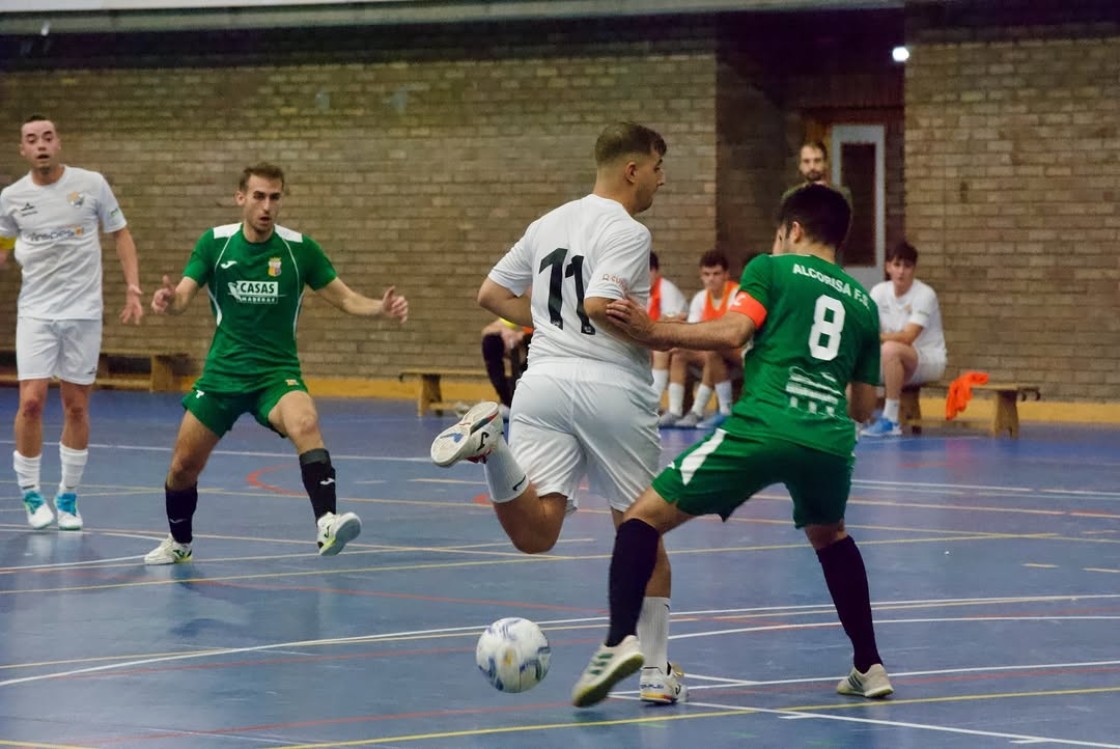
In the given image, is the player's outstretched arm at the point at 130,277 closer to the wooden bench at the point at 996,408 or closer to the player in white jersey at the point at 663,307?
the player in white jersey at the point at 663,307

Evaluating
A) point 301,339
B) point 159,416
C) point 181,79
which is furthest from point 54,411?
point 181,79

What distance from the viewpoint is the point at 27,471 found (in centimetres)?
1198

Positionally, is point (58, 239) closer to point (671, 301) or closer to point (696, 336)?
point (696, 336)

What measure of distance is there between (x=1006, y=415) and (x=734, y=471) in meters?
12.3

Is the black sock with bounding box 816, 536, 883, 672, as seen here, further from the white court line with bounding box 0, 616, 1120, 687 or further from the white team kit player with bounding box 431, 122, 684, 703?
the white team kit player with bounding box 431, 122, 684, 703

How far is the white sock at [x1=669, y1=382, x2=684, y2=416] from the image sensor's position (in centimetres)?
1956

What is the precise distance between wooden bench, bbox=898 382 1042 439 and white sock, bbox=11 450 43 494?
30.3 feet

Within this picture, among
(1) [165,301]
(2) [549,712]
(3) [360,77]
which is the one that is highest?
(3) [360,77]

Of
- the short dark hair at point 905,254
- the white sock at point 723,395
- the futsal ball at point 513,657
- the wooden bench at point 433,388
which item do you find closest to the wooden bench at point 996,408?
the short dark hair at point 905,254

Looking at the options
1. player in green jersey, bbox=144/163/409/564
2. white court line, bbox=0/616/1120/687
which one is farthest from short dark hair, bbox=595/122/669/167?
player in green jersey, bbox=144/163/409/564

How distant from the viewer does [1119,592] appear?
9484 mm

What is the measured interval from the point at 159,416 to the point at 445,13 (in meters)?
5.39

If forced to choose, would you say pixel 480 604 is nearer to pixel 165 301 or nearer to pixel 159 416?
pixel 165 301

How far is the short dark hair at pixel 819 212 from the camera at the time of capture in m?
7.01
